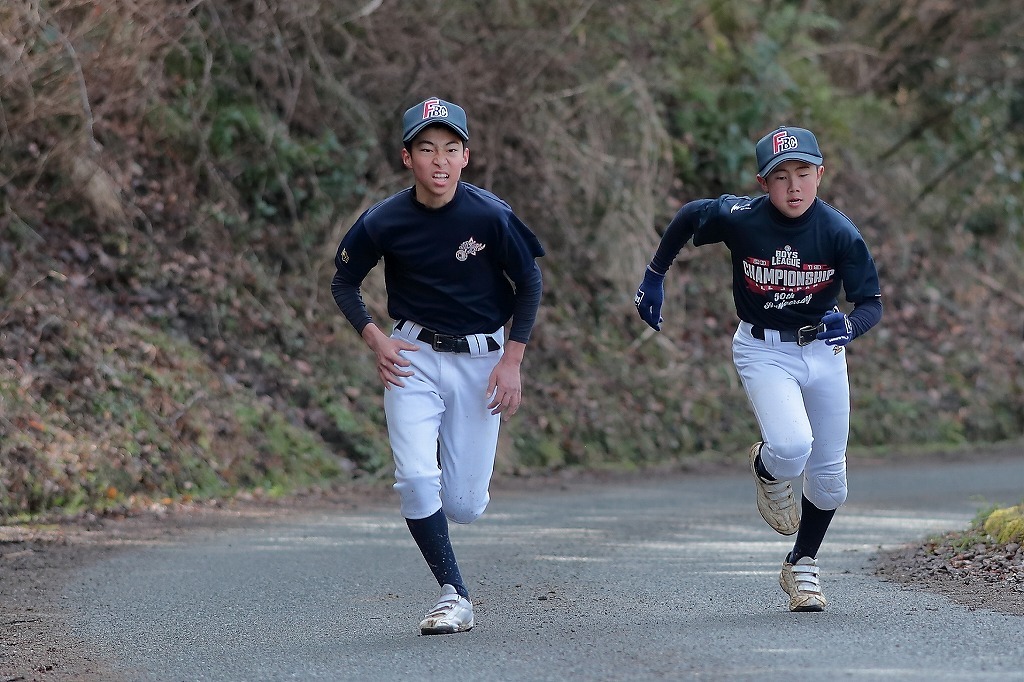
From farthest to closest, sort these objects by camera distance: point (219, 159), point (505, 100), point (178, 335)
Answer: point (505, 100) < point (219, 159) < point (178, 335)

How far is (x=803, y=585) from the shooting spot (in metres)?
6.73

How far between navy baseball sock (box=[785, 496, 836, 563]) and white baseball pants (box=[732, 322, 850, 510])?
1.8 inches

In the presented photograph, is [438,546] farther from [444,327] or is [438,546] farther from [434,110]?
[434,110]

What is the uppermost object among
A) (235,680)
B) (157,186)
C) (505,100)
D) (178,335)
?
(505,100)

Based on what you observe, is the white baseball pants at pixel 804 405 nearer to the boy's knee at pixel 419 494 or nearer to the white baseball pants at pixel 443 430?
the white baseball pants at pixel 443 430

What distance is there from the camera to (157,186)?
16203 millimetres

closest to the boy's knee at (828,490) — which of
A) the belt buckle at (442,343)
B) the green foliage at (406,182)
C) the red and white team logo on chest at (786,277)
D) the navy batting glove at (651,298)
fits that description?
the red and white team logo on chest at (786,277)

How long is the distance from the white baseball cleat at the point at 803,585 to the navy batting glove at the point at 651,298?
134 cm

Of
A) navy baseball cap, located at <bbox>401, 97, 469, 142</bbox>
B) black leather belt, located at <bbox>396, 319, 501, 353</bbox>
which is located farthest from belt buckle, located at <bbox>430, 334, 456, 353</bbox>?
navy baseball cap, located at <bbox>401, 97, 469, 142</bbox>

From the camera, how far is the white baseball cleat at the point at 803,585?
6.66 meters

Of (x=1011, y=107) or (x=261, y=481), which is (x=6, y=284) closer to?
(x=261, y=481)

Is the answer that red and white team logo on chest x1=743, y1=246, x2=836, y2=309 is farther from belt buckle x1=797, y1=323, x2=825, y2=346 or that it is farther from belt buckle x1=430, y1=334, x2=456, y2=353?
belt buckle x1=430, y1=334, x2=456, y2=353

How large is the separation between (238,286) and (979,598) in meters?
10.4

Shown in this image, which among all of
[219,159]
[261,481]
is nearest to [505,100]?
[219,159]
